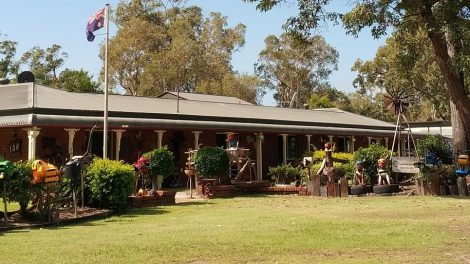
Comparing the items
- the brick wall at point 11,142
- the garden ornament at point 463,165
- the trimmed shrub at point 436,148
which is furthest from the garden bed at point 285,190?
the brick wall at point 11,142

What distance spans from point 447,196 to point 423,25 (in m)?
6.67

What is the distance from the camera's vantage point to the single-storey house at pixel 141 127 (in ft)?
63.1

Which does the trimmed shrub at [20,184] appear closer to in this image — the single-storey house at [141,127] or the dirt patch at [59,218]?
the dirt patch at [59,218]

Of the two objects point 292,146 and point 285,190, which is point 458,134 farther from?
point 292,146

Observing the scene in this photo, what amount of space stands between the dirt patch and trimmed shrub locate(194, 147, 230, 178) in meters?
5.26

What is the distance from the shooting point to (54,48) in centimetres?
5994

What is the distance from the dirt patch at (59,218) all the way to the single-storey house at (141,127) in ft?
17.3

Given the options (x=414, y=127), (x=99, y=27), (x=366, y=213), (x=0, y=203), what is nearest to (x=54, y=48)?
(x=414, y=127)

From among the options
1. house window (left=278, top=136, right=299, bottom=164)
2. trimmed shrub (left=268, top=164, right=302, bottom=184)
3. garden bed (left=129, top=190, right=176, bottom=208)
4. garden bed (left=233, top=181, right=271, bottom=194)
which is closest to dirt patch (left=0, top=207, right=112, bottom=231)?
garden bed (left=129, top=190, right=176, bottom=208)

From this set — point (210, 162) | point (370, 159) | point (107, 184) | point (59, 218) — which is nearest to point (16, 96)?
point (210, 162)

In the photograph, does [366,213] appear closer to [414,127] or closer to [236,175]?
[236,175]

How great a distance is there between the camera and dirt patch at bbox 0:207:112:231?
1013 centimetres

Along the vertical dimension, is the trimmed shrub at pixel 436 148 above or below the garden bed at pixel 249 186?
above

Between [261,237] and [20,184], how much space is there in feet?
15.4
